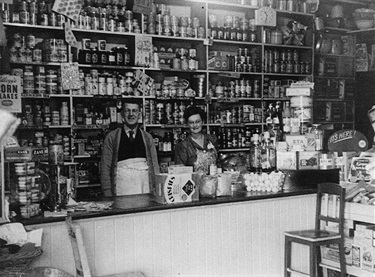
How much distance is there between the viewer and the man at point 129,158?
5.26 metres

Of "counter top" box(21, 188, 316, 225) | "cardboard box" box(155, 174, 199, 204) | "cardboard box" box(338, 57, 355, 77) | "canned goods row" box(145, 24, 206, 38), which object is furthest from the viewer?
"cardboard box" box(338, 57, 355, 77)

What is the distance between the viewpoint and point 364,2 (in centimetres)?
824

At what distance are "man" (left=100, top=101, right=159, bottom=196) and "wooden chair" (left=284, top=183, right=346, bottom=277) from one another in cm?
174

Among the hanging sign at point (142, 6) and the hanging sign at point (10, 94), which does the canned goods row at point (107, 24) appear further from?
the hanging sign at point (10, 94)

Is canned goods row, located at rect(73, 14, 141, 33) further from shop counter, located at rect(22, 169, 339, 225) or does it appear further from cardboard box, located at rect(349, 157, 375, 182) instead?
cardboard box, located at rect(349, 157, 375, 182)

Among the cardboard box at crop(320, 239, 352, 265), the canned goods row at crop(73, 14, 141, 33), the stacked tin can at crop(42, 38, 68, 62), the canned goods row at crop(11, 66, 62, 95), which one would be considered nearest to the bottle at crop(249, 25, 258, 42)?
the canned goods row at crop(73, 14, 141, 33)

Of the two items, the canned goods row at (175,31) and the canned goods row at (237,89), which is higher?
the canned goods row at (175,31)

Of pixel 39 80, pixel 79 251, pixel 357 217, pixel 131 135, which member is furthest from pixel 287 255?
pixel 39 80

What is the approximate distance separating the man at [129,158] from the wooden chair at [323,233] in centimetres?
174

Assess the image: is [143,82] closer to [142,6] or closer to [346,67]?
[142,6]

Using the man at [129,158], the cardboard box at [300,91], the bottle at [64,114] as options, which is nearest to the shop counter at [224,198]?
the cardboard box at [300,91]

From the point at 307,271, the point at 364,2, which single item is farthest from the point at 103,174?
the point at 364,2

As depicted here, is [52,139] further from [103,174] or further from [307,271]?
[307,271]

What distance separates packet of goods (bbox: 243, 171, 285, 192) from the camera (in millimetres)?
4203
